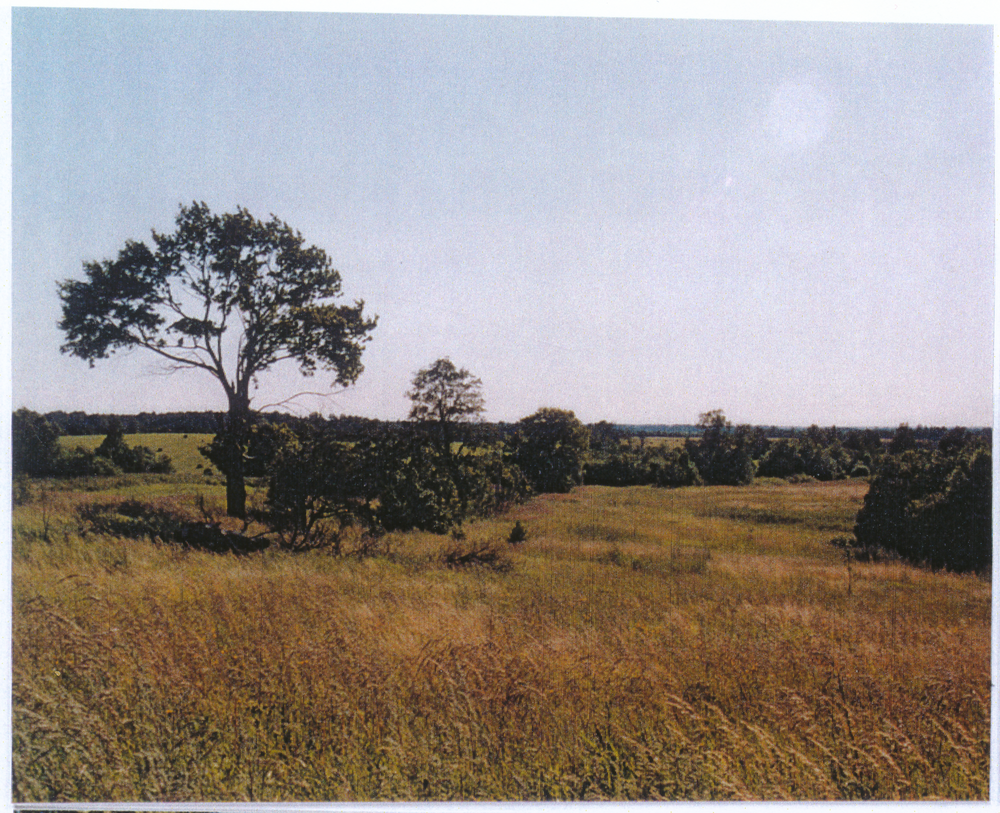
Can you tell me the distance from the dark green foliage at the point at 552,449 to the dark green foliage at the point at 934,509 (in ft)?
12.5

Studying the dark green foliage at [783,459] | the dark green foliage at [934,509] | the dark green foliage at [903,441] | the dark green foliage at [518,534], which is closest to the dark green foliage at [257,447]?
the dark green foliage at [518,534]

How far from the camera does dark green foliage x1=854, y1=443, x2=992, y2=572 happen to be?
17.4 ft

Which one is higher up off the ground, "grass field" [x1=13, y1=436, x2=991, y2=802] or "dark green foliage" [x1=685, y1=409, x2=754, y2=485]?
"dark green foliage" [x1=685, y1=409, x2=754, y2=485]

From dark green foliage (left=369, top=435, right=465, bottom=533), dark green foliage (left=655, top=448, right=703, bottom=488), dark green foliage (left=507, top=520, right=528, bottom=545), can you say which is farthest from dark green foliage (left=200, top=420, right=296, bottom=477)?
dark green foliage (left=655, top=448, right=703, bottom=488)

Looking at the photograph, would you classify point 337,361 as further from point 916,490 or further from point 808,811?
point 916,490

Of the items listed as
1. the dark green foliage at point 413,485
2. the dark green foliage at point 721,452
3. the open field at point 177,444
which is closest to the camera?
the dark green foliage at point 721,452

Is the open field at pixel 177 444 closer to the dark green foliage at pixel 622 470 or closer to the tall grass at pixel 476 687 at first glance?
the tall grass at pixel 476 687

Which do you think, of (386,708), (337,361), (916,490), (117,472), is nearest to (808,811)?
(386,708)

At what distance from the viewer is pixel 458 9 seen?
4871mm

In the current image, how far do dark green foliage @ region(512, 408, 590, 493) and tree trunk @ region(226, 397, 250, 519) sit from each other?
3.55 meters

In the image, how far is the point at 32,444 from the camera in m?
5.02

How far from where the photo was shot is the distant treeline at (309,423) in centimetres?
591

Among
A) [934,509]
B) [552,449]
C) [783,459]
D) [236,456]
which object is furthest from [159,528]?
[934,509]

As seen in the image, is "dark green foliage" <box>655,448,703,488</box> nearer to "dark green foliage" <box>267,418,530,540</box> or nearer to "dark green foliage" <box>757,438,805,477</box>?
"dark green foliage" <box>757,438,805,477</box>
